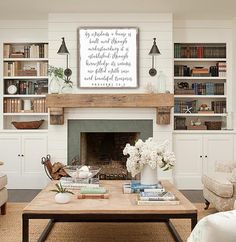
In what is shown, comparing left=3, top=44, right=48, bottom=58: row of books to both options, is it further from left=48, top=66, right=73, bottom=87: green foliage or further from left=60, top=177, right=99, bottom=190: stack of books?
left=60, top=177, right=99, bottom=190: stack of books

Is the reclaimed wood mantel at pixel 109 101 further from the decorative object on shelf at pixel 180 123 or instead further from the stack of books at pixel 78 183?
the stack of books at pixel 78 183

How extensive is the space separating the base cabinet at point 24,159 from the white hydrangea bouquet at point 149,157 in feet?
8.98

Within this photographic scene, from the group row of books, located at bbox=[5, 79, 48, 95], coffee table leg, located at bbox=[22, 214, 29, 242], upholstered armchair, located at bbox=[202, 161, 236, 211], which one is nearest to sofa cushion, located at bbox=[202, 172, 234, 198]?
upholstered armchair, located at bbox=[202, 161, 236, 211]

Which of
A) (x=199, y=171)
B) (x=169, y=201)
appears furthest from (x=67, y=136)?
(x=169, y=201)

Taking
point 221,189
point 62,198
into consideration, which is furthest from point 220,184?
point 62,198

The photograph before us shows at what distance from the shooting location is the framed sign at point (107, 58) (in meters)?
5.76

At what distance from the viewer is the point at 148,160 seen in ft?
11.2

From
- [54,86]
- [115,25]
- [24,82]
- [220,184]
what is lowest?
[220,184]

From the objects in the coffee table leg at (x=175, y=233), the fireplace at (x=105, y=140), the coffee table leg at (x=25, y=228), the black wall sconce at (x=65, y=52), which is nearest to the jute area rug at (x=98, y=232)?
the coffee table leg at (x=175, y=233)

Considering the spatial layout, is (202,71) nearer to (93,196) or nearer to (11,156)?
(11,156)

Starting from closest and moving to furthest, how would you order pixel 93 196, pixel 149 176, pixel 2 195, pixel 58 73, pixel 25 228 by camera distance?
pixel 25 228, pixel 93 196, pixel 149 176, pixel 2 195, pixel 58 73

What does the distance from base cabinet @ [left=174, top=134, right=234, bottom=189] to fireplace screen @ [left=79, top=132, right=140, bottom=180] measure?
2.41 feet

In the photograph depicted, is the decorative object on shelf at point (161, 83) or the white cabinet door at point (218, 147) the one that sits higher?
the decorative object on shelf at point (161, 83)

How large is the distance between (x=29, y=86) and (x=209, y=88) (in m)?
2.77
